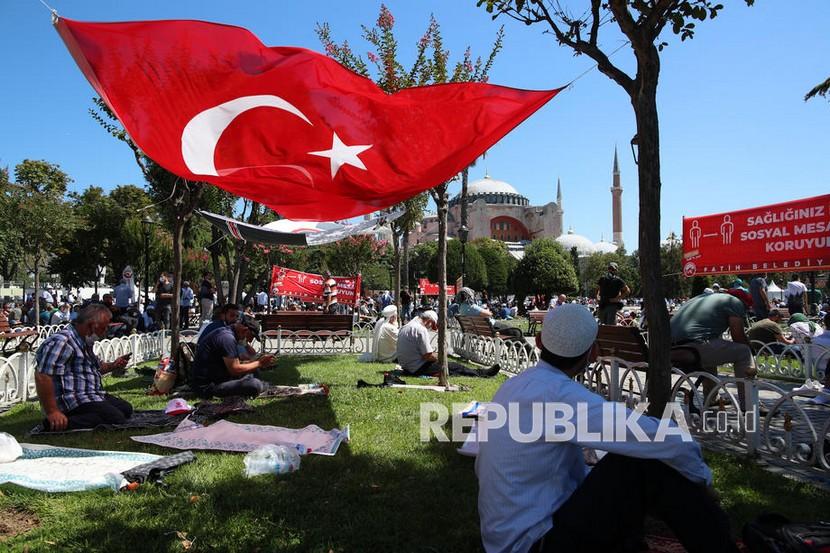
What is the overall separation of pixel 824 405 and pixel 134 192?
148 ft

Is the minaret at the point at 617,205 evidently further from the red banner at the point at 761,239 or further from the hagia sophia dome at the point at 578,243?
the red banner at the point at 761,239

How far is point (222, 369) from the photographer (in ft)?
24.6

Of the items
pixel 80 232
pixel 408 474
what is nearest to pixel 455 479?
pixel 408 474

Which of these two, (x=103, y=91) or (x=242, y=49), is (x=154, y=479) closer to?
(x=103, y=91)

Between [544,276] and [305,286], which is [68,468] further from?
[544,276]

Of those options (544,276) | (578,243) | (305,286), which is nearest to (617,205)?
(578,243)

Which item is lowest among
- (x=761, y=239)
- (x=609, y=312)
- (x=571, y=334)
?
(x=609, y=312)

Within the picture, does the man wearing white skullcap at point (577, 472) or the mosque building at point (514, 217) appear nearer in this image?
the man wearing white skullcap at point (577, 472)

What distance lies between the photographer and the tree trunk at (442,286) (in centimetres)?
841

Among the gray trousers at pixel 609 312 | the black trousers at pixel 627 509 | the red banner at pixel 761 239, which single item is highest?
the red banner at pixel 761 239

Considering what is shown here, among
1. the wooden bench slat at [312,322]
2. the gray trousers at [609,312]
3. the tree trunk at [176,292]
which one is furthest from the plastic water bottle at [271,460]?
the wooden bench slat at [312,322]

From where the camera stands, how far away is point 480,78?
9.80 metres

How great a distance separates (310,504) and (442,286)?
Answer: 16.7 feet

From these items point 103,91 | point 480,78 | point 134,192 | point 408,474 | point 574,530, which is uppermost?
point 134,192
